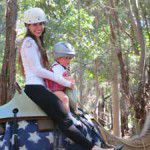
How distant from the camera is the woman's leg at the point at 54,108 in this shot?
4.54 meters

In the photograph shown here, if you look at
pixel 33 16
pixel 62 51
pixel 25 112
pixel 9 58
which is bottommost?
pixel 25 112

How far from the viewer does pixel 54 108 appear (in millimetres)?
4555

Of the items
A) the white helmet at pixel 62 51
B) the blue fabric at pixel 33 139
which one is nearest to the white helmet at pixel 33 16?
the white helmet at pixel 62 51

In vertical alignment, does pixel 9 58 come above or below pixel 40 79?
above

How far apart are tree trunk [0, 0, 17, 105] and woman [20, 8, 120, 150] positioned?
13.7 feet

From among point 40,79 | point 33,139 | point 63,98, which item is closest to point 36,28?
point 40,79

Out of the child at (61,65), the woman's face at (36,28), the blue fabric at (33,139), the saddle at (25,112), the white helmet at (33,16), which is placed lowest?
the blue fabric at (33,139)

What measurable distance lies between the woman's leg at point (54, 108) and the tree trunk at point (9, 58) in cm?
425

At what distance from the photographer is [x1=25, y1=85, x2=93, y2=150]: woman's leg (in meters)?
4.54

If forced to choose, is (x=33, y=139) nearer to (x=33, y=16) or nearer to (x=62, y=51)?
(x=62, y=51)

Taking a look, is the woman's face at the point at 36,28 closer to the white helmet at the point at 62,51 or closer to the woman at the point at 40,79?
the woman at the point at 40,79

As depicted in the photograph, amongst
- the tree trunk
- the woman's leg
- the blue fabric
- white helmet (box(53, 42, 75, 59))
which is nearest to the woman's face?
white helmet (box(53, 42, 75, 59))

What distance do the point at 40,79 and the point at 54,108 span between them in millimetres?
318

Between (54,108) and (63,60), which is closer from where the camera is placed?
(54,108)
